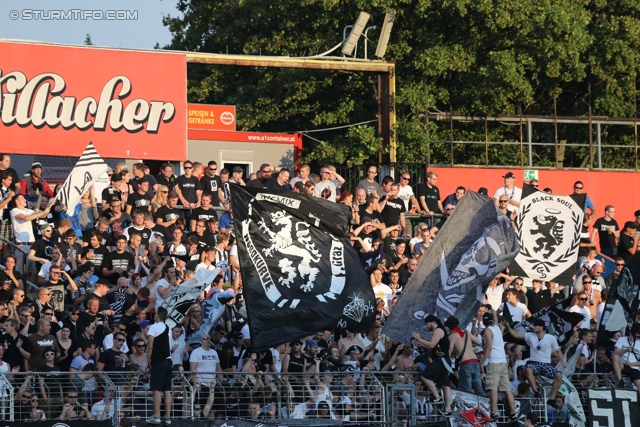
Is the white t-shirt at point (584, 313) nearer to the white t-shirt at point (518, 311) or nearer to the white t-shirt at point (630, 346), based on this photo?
the white t-shirt at point (518, 311)

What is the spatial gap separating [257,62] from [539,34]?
32.4 ft

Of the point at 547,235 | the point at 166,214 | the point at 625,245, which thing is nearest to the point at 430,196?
the point at 547,235

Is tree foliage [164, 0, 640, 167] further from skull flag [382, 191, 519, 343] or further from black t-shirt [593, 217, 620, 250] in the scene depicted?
skull flag [382, 191, 519, 343]

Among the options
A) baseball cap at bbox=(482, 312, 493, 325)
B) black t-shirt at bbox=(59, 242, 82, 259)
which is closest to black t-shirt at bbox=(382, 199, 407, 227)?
baseball cap at bbox=(482, 312, 493, 325)

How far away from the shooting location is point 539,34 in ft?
110

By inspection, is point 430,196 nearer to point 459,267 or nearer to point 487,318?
point 459,267

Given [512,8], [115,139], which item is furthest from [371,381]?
[512,8]

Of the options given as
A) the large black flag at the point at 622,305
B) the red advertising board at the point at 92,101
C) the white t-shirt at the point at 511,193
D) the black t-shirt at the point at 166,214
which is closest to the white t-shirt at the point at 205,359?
the black t-shirt at the point at 166,214

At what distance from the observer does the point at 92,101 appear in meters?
25.3

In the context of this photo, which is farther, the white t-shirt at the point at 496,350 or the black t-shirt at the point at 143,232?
the black t-shirt at the point at 143,232

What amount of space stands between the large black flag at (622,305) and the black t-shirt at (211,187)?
7837 millimetres

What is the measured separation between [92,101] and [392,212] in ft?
23.1

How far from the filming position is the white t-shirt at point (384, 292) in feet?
67.3

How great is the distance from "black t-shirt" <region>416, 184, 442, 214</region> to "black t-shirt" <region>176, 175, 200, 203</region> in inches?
192
